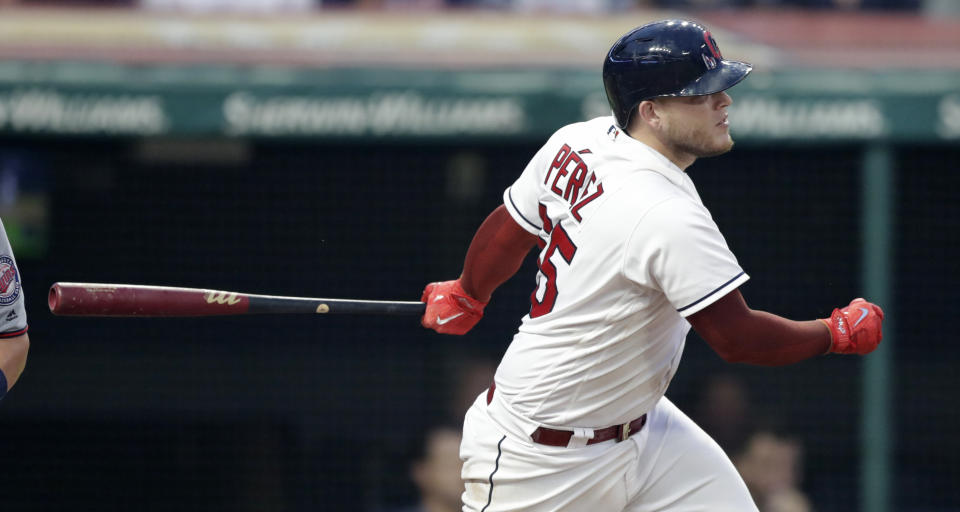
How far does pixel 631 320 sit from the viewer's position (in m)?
2.47

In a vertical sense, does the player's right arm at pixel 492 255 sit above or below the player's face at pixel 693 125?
below

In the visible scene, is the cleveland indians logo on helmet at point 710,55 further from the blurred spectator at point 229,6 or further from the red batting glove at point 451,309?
the blurred spectator at point 229,6

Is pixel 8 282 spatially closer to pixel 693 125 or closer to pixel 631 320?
pixel 631 320

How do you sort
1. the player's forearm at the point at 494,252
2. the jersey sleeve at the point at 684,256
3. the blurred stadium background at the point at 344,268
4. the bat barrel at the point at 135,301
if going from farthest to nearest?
1. the blurred stadium background at the point at 344,268
2. the player's forearm at the point at 494,252
3. the bat barrel at the point at 135,301
4. the jersey sleeve at the point at 684,256

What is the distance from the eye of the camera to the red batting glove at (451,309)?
9.94 feet

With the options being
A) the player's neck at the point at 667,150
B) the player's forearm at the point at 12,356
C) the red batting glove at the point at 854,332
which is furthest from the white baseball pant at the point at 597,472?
the player's forearm at the point at 12,356

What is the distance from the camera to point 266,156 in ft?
17.6

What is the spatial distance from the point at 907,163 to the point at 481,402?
11.0 ft

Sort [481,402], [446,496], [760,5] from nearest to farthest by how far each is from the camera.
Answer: [481,402] → [446,496] → [760,5]

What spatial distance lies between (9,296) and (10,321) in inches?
2.5

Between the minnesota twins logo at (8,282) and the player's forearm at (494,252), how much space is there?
105cm

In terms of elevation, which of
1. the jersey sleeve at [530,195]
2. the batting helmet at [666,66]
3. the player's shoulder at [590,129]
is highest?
the batting helmet at [666,66]

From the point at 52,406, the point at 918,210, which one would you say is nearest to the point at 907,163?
the point at 918,210

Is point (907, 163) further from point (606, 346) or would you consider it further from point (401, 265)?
point (606, 346)
